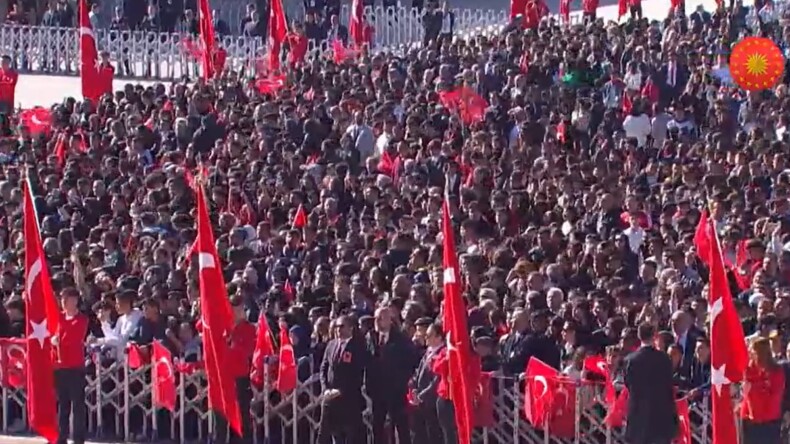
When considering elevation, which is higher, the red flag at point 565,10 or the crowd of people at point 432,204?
the red flag at point 565,10

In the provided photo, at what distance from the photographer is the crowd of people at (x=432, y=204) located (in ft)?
58.3

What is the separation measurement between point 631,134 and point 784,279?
25.3 ft

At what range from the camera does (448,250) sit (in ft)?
54.5

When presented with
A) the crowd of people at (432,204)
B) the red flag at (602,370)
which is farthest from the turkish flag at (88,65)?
the red flag at (602,370)

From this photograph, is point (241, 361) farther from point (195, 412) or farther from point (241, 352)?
point (195, 412)

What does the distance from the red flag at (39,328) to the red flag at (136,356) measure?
0.86 m

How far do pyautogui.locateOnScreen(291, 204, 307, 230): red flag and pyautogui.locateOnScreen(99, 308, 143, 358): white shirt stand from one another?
3.32 metres

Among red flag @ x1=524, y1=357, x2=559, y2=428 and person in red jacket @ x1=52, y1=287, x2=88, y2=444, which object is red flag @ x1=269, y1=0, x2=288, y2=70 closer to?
person in red jacket @ x1=52, y1=287, x2=88, y2=444

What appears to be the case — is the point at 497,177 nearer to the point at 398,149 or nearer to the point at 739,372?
the point at 398,149

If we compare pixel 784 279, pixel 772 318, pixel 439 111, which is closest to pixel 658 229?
pixel 784 279

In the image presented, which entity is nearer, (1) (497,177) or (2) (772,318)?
(2) (772,318)

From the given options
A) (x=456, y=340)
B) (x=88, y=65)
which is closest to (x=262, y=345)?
(x=456, y=340)

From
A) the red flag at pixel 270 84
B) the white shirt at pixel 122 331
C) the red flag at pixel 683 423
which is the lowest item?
the red flag at pixel 683 423

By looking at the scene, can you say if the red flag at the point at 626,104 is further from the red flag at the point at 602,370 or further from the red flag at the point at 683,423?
the red flag at the point at 683,423
